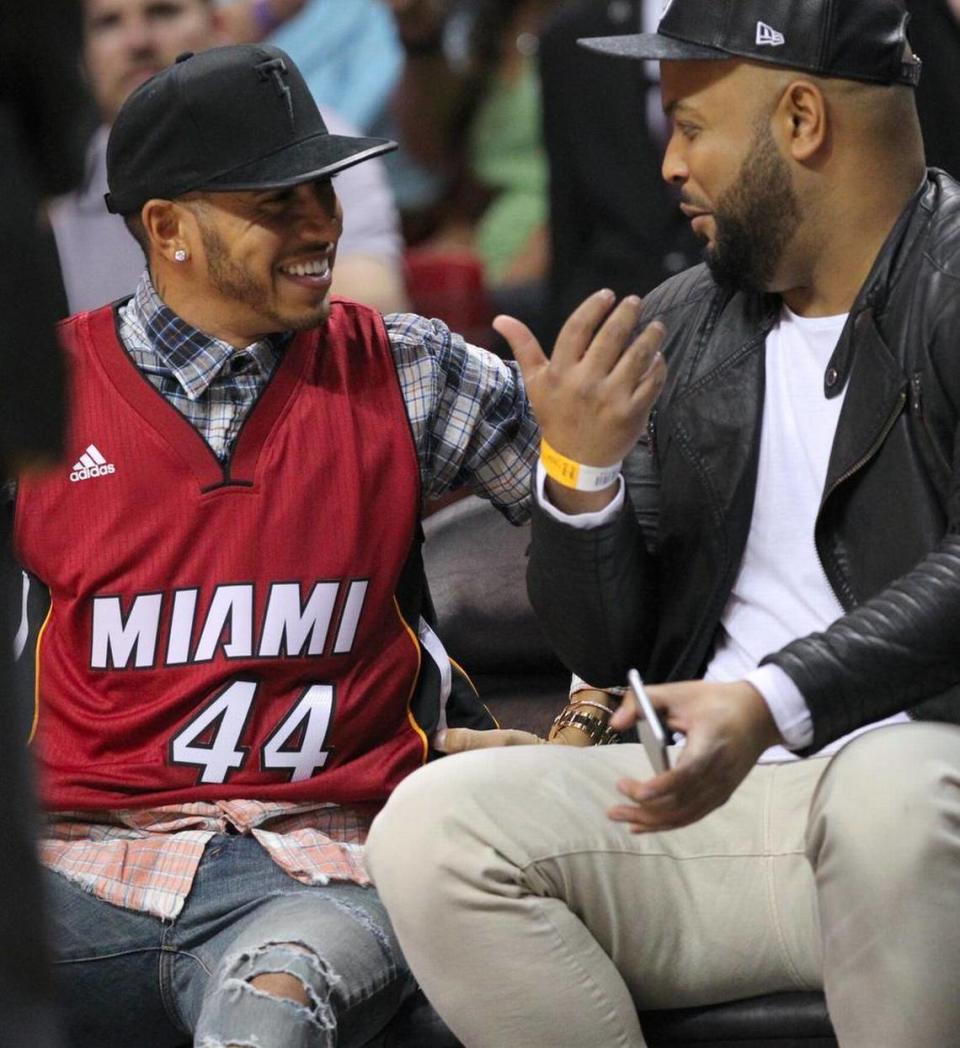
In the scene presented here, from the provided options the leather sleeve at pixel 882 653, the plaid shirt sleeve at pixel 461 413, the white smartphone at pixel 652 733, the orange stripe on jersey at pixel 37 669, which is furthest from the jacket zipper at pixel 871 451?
the orange stripe on jersey at pixel 37 669

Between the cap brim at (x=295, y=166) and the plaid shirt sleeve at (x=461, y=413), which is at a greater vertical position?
the cap brim at (x=295, y=166)

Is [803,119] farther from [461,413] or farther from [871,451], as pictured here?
[461,413]

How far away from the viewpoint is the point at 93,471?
3047 mm

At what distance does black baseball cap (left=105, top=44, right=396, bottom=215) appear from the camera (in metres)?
3.09

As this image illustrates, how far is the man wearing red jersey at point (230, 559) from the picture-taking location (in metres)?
2.92

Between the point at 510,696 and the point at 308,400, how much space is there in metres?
0.75

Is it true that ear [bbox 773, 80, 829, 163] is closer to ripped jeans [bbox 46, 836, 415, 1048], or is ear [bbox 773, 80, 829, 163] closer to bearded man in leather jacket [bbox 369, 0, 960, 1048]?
bearded man in leather jacket [bbox 369, 0, 960, 1048]

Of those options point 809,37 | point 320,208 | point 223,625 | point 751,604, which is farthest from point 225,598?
point 809,37

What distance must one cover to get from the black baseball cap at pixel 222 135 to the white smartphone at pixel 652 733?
100 cm

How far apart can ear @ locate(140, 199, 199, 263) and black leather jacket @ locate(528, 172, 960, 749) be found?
693 millimetres

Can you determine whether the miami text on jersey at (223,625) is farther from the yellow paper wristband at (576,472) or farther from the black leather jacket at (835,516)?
the yellow paper wristband at (576,472)

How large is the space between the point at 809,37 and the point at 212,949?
1.38 m

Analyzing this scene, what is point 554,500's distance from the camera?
9.18ft

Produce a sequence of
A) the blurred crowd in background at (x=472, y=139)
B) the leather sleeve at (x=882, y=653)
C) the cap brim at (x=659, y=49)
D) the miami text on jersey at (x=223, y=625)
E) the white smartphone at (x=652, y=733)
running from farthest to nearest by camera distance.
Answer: the blurred crowd in background at (x=472, y=139), the miami text on jersey at (x=223, y=625), the cap brim at (x=659, y=49), the leather sleeve at (x=882, y=653), the white smartphone at (x=652, y=733)
